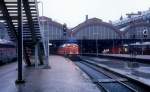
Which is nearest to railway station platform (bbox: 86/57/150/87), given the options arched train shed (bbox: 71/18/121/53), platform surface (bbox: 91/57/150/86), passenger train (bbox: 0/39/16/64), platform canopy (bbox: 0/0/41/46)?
platform surface (bbox: 91/57/150/86)

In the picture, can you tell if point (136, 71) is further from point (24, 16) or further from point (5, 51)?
point (5, 51)

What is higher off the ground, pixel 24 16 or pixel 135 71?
pixel 24 16

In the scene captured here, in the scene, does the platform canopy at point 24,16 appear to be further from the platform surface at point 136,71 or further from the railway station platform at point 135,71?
the platform surface at point 136,71

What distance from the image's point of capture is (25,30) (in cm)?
2431

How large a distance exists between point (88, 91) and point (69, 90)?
2.64ft

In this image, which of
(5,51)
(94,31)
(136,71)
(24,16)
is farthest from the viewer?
(94,31)

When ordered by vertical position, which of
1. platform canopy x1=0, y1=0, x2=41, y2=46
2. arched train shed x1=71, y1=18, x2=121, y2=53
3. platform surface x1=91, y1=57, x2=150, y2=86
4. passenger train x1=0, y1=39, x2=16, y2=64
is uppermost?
arched train shed x1=71, y1=18, x2=121, y2=53

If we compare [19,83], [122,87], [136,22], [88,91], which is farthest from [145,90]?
[136,22]

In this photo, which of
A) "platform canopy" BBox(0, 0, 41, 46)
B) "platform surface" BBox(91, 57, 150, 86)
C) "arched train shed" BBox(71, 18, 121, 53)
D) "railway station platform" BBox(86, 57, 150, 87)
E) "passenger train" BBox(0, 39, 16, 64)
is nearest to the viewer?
"platform canopy" BBox(0, 0, 41, 46)

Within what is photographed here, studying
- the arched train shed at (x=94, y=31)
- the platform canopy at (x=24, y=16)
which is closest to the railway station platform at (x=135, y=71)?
the platform canopy at (x=24, y=16)

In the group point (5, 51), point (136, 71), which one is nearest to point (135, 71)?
point (136, 71)

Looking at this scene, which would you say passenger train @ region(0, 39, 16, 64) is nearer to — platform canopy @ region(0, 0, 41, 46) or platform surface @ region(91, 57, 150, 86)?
platform canopy @ region(0, 0, 41, 46)

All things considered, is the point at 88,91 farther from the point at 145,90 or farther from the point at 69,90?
the point at 145,90

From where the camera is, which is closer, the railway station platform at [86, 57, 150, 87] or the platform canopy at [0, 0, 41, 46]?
the platform canopy at [0, 0, 41, 46]
